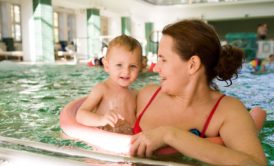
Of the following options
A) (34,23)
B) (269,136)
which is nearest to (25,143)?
(269,136)

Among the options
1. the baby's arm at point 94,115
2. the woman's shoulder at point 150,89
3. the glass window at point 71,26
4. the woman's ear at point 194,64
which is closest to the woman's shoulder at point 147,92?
the woman's shoulder at point 150,89

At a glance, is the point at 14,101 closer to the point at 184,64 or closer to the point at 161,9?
the point at 184,64

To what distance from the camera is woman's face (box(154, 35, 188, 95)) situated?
4.47ft

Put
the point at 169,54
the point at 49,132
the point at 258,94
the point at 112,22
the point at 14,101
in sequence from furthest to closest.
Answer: the point at 112,22 → the point at 258,94 → the point at 14,101 → the point at 49,132 → the point at 169,54

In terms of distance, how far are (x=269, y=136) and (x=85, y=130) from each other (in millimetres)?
1722

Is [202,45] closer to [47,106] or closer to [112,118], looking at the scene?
[112,118]

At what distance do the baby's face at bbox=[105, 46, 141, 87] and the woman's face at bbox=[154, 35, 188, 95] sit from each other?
1.96 ft

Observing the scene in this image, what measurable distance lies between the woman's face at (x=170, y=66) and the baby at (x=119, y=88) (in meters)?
0.59

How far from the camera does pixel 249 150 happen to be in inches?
45.2

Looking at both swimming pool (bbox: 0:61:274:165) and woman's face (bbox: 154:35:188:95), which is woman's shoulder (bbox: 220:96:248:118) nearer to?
woman's face (bbox: 154:35:188:95)

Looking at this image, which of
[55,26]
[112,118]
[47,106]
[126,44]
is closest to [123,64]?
[126,44]

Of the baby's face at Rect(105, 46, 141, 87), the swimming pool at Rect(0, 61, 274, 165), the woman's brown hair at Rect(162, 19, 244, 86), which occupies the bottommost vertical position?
the swimming pool at Rect(0, 61, 274, 165)

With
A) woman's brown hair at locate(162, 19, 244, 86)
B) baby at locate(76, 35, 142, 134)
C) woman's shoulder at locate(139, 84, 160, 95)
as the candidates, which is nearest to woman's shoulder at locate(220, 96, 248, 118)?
woman's brown hair at locate(162, 19, 244, 86)

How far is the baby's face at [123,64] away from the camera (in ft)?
6.50
